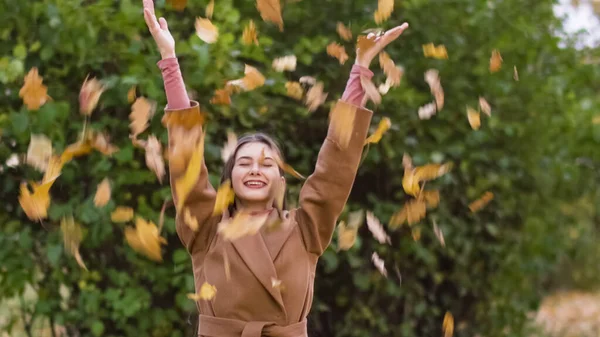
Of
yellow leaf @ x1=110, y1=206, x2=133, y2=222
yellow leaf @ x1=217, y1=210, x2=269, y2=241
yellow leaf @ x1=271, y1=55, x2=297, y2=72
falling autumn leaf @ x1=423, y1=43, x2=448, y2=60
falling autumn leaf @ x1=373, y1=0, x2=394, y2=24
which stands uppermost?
yellow leaf @ x1=217, y1=210, x2=269, y2=241

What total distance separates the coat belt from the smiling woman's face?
13.4 inches

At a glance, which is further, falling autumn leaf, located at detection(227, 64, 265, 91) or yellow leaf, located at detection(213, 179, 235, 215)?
falling autumn leaf, located at detection(227, 64, 265, 91)

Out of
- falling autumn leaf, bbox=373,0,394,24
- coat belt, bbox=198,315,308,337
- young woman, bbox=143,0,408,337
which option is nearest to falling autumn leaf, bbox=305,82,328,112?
falling autumn leaf, bbox=373,0,394,24

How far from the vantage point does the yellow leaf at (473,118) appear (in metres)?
4.08

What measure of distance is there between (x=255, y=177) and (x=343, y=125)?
292mm

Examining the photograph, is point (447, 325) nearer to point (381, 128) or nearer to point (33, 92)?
point (381, 128)

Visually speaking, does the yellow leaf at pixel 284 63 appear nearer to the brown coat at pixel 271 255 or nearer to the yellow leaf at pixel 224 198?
the yellow leaf at pixel 224 198

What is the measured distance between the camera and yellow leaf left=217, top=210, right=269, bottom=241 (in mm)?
2424

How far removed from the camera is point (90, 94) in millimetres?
3270

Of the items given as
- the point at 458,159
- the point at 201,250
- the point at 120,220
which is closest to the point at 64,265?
the point at 120,220

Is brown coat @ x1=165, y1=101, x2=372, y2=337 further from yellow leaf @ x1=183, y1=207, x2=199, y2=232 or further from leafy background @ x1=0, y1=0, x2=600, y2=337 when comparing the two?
leafy background @ x1=0, y1=0, x2=600, y2=337

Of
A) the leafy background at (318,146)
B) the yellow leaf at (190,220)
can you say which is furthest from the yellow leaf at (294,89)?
the yellow leaf at (190,220)

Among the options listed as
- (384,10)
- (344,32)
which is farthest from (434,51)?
(344,32)

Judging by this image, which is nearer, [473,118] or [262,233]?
[262,233]
